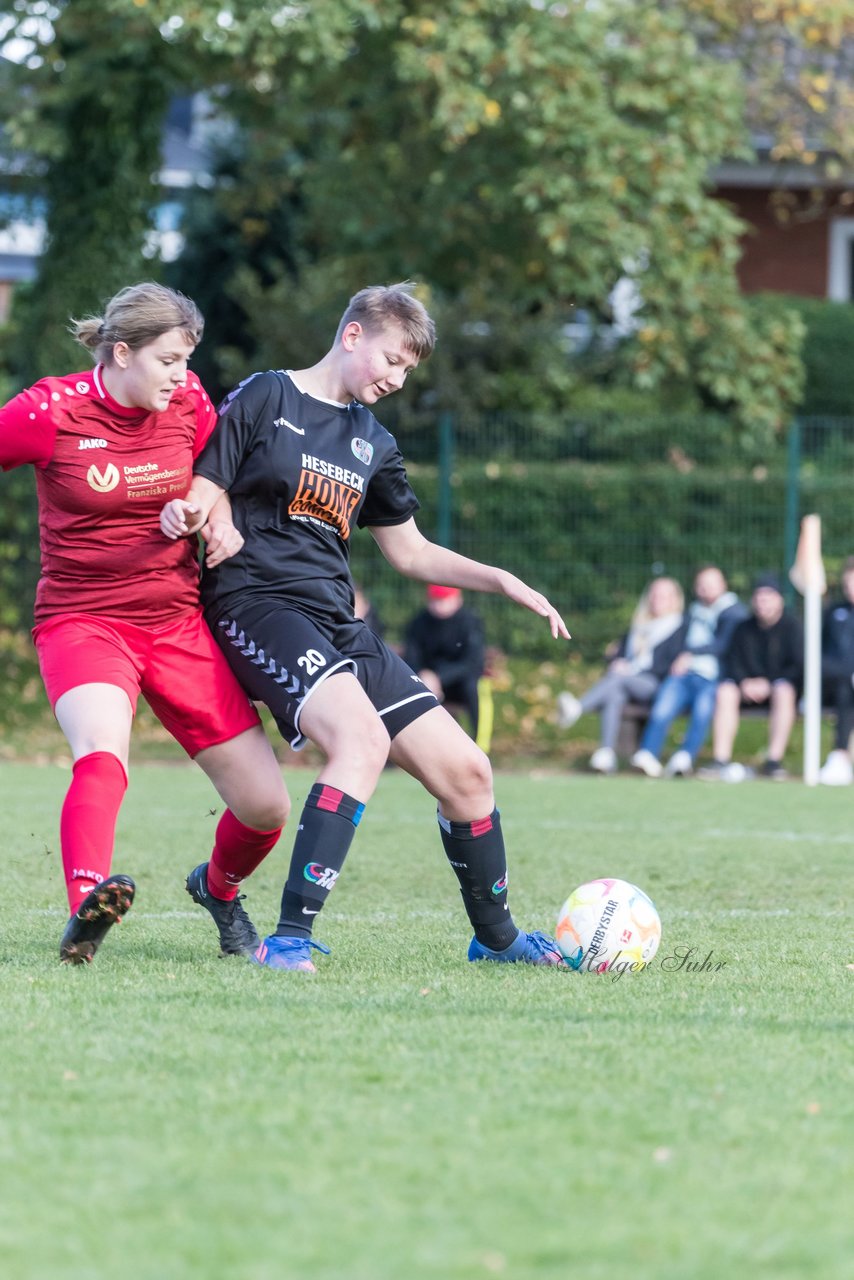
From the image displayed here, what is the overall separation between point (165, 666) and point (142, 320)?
99 cm

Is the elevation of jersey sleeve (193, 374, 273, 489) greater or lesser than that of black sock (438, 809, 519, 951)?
greater

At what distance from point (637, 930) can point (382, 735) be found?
0.98m

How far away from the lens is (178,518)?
15.8 ft

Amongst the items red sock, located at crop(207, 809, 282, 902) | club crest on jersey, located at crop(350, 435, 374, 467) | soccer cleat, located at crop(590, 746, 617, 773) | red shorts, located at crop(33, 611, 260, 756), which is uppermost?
club crest on jersey, located at crop(350, 435, 374, 467)

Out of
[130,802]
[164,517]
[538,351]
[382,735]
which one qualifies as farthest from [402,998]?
[538,351]

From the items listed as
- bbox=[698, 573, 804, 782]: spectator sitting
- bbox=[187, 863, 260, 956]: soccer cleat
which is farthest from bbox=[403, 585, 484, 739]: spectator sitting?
bbox=[187, 863, 260, 956]: soccer cleat

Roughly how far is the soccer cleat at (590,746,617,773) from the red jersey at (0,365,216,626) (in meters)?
9.53

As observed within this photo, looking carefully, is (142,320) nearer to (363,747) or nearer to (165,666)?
(165,666)

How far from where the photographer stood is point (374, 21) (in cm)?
1541

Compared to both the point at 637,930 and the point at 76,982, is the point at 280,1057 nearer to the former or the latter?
the point at 76,982

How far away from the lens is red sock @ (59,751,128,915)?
4.84 meters

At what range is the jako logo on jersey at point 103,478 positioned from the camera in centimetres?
500

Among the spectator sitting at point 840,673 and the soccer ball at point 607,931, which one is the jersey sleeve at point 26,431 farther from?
the spectator sitting at point 840,673

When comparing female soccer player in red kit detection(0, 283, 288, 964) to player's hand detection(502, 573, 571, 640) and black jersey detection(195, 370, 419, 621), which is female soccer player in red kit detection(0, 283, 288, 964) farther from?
player's hand detection(502, 573, 571, 640)
